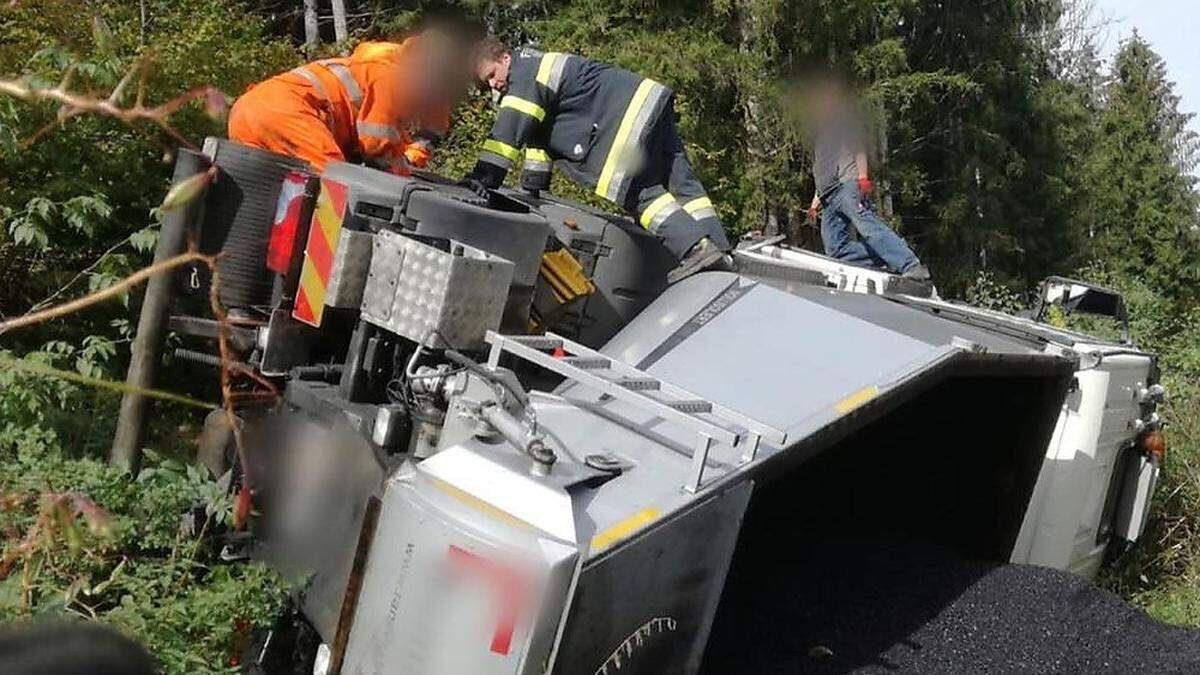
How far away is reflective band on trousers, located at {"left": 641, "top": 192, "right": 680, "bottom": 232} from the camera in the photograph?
4.46 metres

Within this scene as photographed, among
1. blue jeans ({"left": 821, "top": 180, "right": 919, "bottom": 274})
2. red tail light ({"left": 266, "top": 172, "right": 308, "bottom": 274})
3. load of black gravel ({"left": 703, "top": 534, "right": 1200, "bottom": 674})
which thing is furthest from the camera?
blue jeans ({"left": 821, "top": 180, "right": 919, "bottom": 274})

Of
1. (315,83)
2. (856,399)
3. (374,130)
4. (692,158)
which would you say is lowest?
(856,399)

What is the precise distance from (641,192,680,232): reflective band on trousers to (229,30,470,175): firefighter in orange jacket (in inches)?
32.5

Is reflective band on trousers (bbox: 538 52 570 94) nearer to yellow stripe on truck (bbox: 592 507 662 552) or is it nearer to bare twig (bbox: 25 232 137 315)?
bare twig (bbox: 25 232 137 315)

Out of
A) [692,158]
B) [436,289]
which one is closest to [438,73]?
[436,289]

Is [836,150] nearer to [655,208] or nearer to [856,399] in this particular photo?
[655,208]

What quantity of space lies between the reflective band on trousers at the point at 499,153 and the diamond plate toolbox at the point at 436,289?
1559 millimetres

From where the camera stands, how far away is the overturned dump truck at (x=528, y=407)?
2.25 m

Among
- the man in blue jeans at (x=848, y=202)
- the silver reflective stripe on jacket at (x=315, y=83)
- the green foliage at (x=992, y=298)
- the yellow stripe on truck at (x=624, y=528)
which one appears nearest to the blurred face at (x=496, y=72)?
the silver reflective stripe on jacket at (x=315, y=83)

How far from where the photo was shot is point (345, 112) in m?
4.25

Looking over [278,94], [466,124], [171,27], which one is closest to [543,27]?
[466,124]

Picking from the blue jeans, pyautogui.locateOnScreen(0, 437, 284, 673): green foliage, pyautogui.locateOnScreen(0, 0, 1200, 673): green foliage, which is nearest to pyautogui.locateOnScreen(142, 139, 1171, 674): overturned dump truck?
pyautogui.locateOnScreen(0, 437, 284, 673): green foliage

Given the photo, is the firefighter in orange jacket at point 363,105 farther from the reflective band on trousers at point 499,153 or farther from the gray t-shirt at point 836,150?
the gray t-shirt at point 836,150

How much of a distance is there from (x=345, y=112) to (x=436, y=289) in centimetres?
176
